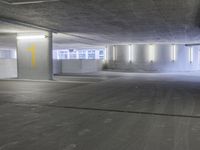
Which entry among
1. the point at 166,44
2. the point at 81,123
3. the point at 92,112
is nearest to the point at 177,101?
the point at 92,112

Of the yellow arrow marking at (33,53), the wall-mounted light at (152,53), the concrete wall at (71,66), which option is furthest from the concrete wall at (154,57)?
the yellow arrow marking at (33,53)

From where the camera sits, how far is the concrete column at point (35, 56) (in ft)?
42.3

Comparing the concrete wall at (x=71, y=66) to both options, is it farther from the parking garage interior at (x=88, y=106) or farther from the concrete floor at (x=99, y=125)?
the concrete floor at (x=99, y=125)

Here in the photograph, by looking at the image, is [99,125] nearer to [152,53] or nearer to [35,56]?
[35,56]

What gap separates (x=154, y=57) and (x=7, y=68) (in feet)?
45.7

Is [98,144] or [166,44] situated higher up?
[166,44]

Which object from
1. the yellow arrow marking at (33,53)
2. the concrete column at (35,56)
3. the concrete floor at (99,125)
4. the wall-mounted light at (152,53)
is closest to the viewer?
the concrete floor at (99,125)

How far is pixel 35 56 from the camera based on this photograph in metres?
13.2

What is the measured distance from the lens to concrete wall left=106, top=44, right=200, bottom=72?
22.0 m

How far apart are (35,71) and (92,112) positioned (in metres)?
9.06

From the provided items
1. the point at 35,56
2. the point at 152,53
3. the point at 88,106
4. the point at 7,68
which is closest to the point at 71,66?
the point at 7,68

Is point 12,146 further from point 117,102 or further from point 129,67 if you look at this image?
point 129,67

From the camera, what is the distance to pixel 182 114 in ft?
15.8

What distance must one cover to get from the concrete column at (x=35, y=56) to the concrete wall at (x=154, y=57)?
1196cm
